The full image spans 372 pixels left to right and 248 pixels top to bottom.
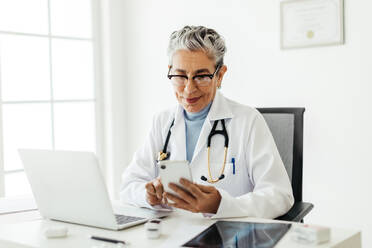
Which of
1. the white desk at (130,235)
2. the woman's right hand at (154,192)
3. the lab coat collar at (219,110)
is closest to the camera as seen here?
the white desk at (130,235)

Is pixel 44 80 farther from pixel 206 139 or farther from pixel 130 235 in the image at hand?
pixel 130 235

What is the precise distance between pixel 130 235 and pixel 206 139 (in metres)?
0.72

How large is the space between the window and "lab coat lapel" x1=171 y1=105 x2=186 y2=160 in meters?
1.50

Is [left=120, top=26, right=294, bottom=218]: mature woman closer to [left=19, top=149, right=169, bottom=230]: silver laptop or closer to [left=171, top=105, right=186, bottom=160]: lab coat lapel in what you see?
[left=171, top=105, right=186, bottom=160]: lab coat lapel

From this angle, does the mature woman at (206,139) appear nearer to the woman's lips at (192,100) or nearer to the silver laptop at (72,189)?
the woman's lips at (192,100)

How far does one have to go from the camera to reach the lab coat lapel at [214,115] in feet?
6.65

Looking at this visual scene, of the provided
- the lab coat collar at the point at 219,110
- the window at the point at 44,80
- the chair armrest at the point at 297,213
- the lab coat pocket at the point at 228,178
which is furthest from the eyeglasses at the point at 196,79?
the window at the point at 44,80

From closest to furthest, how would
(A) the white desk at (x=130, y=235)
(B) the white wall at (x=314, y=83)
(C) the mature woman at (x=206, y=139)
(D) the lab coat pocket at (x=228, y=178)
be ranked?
(A) the white desk at (x=130, y=235) < (C) the mature woman at (x=206, y=139) < (D) the lab coat pocket at (x=228, y=178) < (B) the white wall at (x=314, y=83)

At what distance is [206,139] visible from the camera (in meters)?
2.03

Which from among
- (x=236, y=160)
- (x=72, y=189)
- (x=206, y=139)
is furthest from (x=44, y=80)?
(x=72, y=189)

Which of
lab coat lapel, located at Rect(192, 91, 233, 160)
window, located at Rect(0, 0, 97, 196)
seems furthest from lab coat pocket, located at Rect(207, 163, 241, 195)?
window, located at Rect(0, 0, 97, 196)

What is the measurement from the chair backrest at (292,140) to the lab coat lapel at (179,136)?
41 centimetres

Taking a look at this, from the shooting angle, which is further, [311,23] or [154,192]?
[311,23]

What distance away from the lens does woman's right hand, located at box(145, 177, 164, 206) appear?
66.7 inches
